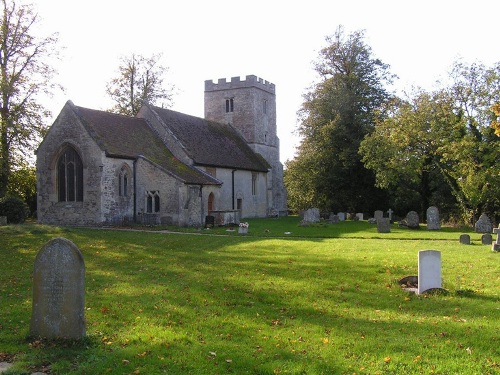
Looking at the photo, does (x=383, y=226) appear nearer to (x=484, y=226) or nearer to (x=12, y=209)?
(x=484, y=226)

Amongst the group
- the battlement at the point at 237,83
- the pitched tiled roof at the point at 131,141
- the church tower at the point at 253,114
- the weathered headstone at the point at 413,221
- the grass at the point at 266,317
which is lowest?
the grass at the point at 266,317

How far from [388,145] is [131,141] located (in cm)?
1825

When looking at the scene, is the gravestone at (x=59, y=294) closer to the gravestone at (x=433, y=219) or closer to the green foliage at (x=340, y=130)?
the gravestone at (x=433, y=219)

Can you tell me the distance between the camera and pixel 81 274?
7574 millimetres

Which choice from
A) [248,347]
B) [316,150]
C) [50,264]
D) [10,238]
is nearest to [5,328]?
[50,264]

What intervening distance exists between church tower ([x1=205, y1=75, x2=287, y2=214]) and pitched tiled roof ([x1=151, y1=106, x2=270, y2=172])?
1.34 m

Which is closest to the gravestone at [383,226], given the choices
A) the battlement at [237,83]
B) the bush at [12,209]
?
the bush at [12,209]

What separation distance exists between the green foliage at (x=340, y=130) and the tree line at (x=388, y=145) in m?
0.09

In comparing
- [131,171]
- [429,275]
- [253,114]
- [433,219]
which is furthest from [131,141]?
[429,275]

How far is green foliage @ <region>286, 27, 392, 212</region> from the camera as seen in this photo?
45000 millimetres

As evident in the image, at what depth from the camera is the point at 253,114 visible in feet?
160

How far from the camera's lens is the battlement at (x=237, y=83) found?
4894cm

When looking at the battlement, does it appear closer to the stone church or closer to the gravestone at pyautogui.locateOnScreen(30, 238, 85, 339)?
the stone church

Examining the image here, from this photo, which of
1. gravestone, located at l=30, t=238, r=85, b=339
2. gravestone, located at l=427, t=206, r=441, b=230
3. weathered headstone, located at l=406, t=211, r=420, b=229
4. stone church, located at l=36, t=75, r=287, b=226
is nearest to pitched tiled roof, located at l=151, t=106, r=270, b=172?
stone church, located at l=36, t=75, r=287, b=226
